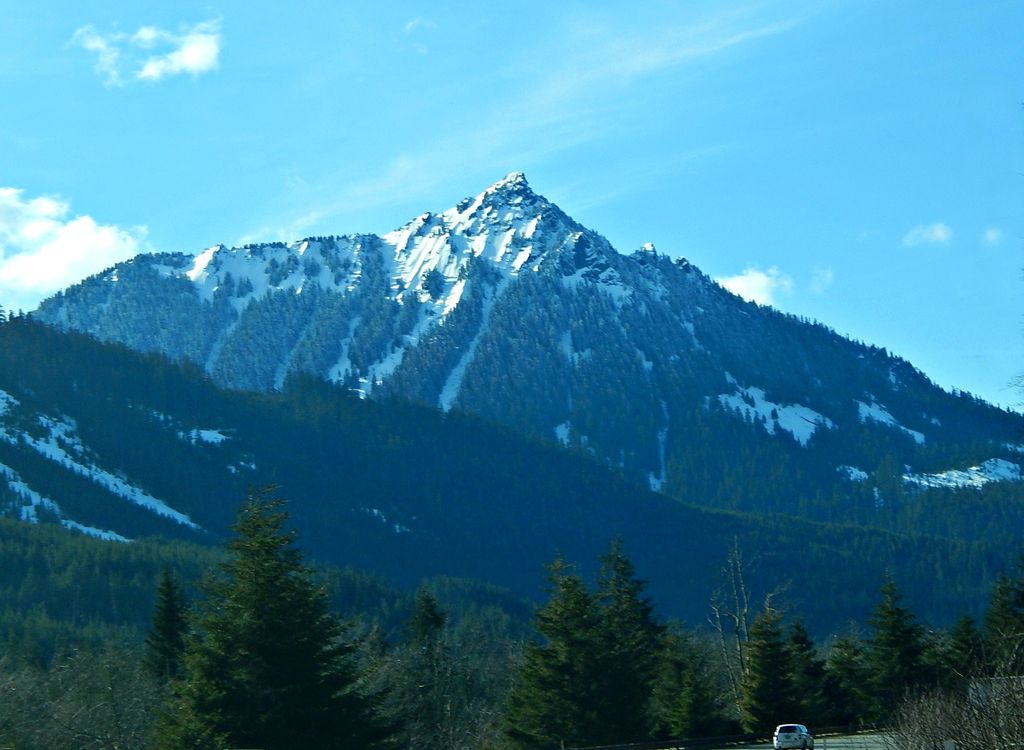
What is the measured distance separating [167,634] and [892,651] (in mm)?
39014

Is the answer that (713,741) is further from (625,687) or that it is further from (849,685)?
(849,685)

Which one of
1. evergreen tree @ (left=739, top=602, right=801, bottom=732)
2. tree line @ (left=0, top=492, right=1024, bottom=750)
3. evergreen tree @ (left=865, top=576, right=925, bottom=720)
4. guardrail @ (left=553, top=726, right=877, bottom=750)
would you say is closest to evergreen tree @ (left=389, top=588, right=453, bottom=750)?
tree line @ (left=0, top=492, right=1024, bottom=750)

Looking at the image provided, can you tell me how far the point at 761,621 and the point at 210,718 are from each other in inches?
1459

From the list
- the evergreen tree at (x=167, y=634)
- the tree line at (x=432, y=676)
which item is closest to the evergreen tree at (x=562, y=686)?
the tree line at (x=432, y=676)

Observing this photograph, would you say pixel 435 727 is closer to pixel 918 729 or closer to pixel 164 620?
pixel 164 620

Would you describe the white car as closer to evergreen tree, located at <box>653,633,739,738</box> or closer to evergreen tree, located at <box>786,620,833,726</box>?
evergreen tree, located at <box>653,633,739,738</box>

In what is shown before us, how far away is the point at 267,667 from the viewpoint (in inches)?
1753

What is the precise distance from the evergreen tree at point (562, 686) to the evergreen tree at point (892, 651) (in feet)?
67.4

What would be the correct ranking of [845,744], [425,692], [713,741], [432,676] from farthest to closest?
[432,676]
[425,692]
[713,741]
[845,744]

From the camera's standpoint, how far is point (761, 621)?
2886 inches

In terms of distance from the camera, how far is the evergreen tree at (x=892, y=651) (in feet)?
258

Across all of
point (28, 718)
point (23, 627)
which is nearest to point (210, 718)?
point (28, 718)

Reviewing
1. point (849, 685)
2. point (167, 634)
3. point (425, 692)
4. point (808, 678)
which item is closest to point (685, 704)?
point (425, 692)

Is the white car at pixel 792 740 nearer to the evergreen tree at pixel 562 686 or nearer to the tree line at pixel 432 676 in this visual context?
the tree line at pixel 432 676
